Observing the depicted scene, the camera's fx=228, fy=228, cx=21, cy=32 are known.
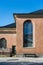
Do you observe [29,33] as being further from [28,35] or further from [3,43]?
[3,43]

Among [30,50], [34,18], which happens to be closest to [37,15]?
[34,18]

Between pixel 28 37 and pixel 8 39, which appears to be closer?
pixel 28 37

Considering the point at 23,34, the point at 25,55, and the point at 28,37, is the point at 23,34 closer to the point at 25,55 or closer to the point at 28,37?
the point at 28,37

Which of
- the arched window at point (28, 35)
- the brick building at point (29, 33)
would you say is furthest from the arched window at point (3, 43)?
the arched window at point (28, 35)

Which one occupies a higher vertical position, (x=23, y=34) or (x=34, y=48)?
(x=23, y=34)

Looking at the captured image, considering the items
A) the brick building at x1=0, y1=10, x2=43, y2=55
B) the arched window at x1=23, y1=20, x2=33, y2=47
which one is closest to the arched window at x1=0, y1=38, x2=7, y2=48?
the brick building at x1=0, y1=10, x2=43, y2=55

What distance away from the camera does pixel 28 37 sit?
33.7m

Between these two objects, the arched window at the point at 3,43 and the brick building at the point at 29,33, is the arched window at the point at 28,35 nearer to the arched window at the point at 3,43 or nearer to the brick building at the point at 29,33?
the brick building at the point at 29,33

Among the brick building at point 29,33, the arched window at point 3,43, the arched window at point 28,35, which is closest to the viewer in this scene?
the brick building at point 29,33

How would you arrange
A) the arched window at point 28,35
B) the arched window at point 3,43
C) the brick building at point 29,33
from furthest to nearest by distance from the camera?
1. the arched window at point 3,43
2. the arched window at point 28,35
3. the brick building at point 29,33

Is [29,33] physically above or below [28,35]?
above

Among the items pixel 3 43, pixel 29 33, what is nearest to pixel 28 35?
pixel 29 33

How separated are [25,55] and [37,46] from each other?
2.22 meters

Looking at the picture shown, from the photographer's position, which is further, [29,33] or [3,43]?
[3,43]
